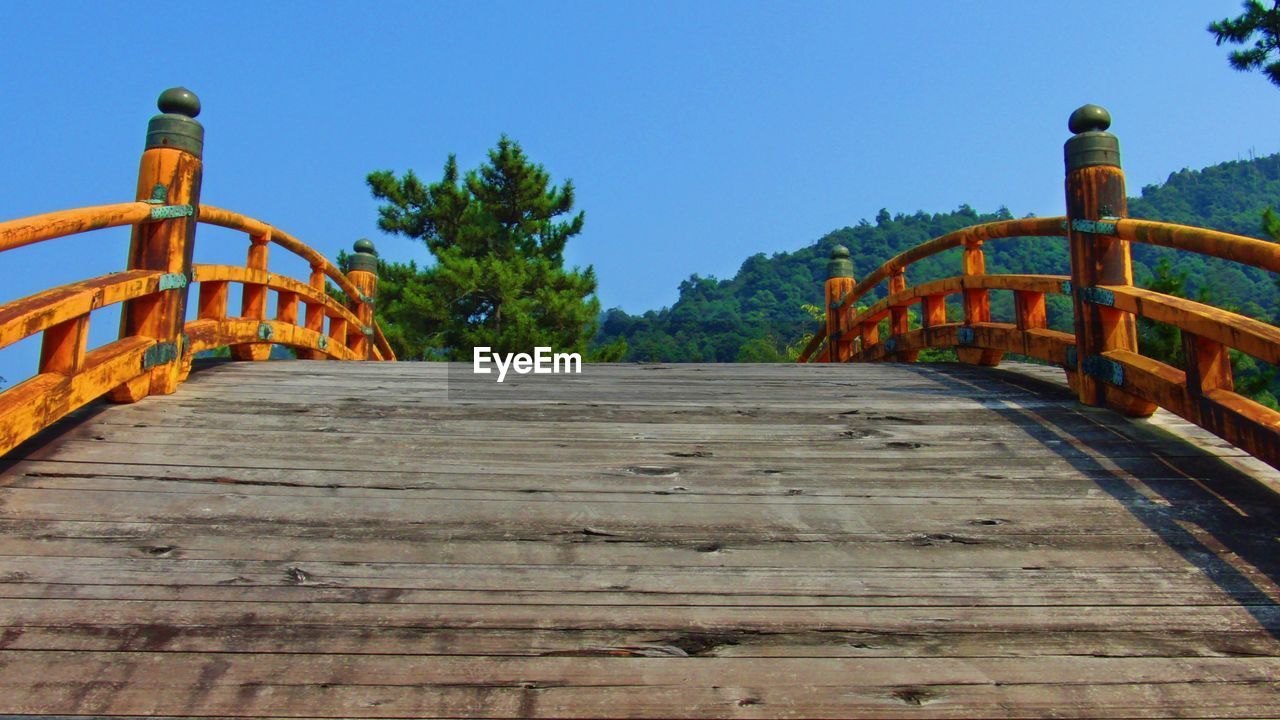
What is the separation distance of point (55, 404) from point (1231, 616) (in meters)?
3.65

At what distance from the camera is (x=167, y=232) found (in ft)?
12.3

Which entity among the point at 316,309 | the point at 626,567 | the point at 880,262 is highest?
the point at 880,262


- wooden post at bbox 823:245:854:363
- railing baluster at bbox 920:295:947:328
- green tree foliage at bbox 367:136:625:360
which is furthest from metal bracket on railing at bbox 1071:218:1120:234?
green tree foliage at bbox 367:136:625:360

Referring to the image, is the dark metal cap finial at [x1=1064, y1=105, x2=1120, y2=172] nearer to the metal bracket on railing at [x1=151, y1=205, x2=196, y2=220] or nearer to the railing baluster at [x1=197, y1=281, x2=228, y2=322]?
the metal bracket on railing at [x1=151, y1=205, x2=196, y2=220]

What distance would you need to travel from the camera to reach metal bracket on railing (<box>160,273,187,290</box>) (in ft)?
12.0

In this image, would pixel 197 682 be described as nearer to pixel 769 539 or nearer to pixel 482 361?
pixel 769 539

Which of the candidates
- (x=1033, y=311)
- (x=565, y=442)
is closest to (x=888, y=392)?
(x=1033, y=311)

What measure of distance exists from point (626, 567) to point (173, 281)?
2743mm

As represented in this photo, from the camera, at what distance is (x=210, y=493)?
2631 millimetres

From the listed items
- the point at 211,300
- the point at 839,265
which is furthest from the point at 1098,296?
the point at 839,265

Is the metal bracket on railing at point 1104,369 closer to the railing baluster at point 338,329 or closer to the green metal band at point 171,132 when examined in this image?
the green metal band at point 171,132

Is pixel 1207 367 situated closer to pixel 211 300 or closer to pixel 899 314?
pixel 899 314

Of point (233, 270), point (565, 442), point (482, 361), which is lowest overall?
point (565, 442)

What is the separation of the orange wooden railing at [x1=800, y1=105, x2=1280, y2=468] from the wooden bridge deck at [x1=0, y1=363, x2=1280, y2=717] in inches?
8.1
